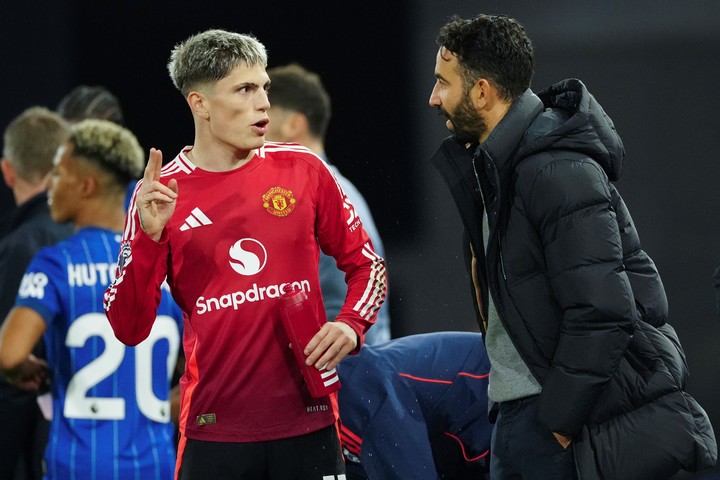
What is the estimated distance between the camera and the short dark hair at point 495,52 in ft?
8.86

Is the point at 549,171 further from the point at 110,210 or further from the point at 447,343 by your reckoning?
the point at 110,210

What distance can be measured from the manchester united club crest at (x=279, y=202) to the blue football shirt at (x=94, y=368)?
45.1 inches

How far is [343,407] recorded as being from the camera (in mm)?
3312

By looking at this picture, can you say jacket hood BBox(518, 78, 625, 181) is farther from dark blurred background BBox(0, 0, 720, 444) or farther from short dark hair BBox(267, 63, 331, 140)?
short dark hair BBox(267, 63, 331, 140)

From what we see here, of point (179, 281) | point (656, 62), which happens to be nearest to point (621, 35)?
point (656, 62)

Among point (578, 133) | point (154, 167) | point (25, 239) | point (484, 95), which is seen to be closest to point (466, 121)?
point (484, 95)

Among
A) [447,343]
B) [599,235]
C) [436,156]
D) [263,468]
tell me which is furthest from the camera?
[447,343]

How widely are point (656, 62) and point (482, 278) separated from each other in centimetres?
227

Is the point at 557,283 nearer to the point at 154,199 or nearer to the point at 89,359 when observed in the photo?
the point at 154,199

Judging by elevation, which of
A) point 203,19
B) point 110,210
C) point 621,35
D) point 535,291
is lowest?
point 535,291

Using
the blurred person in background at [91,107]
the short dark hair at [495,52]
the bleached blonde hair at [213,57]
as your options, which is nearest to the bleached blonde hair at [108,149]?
the bleached blonde hair at [213,57]

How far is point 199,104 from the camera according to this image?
9.07 feet

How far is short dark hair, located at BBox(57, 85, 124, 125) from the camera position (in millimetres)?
5320

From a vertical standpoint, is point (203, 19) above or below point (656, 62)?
above
